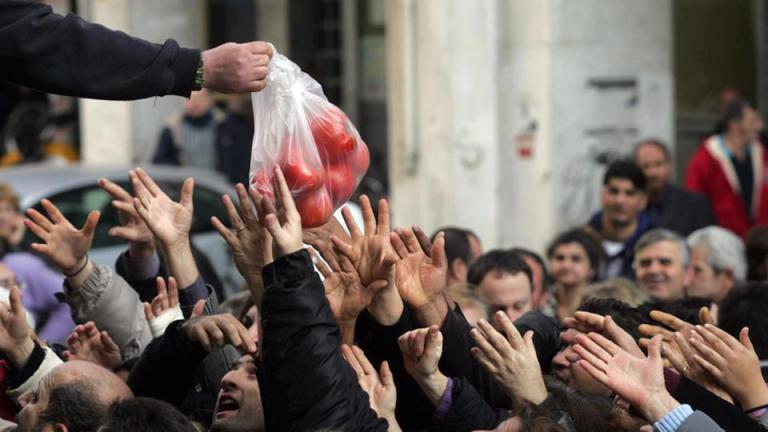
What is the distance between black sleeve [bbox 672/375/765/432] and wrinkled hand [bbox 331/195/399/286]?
897mm

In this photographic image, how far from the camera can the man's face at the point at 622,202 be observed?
10.7 metres

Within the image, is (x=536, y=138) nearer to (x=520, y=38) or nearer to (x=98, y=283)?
(x=520, y=38)

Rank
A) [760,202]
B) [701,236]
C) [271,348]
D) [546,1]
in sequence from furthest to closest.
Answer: [546,1], [760,202], [701,236], [271,348]

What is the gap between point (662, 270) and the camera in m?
8.99

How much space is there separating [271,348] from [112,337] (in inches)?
72.4

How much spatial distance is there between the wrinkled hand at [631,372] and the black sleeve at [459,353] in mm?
557

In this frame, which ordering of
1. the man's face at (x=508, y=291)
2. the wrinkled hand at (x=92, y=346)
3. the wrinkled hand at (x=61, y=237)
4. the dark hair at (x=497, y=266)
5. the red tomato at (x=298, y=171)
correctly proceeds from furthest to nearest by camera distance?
1. the dark hair at (x=497, y=266)
2. the man's face at (x=508, y=291)
3. the wrinkled hand at (x=61, y=237)
4. the wrinkled hand at (x=92, y=346)
5. the red tomato at (x=298, y=171)

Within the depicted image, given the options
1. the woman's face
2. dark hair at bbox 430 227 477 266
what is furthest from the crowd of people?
the woman's face

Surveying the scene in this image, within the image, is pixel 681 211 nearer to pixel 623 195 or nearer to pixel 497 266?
pixel 623 195

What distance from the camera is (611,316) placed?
5.72 meters

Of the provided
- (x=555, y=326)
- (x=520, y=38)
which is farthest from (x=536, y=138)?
(x=555, y=326)

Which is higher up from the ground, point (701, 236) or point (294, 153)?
point (294, 153)

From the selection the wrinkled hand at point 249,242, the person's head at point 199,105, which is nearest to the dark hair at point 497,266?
the wrinkled hand at point 249,242

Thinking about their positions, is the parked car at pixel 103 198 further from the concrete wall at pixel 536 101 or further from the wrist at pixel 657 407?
the wrist at pixel 657 407
